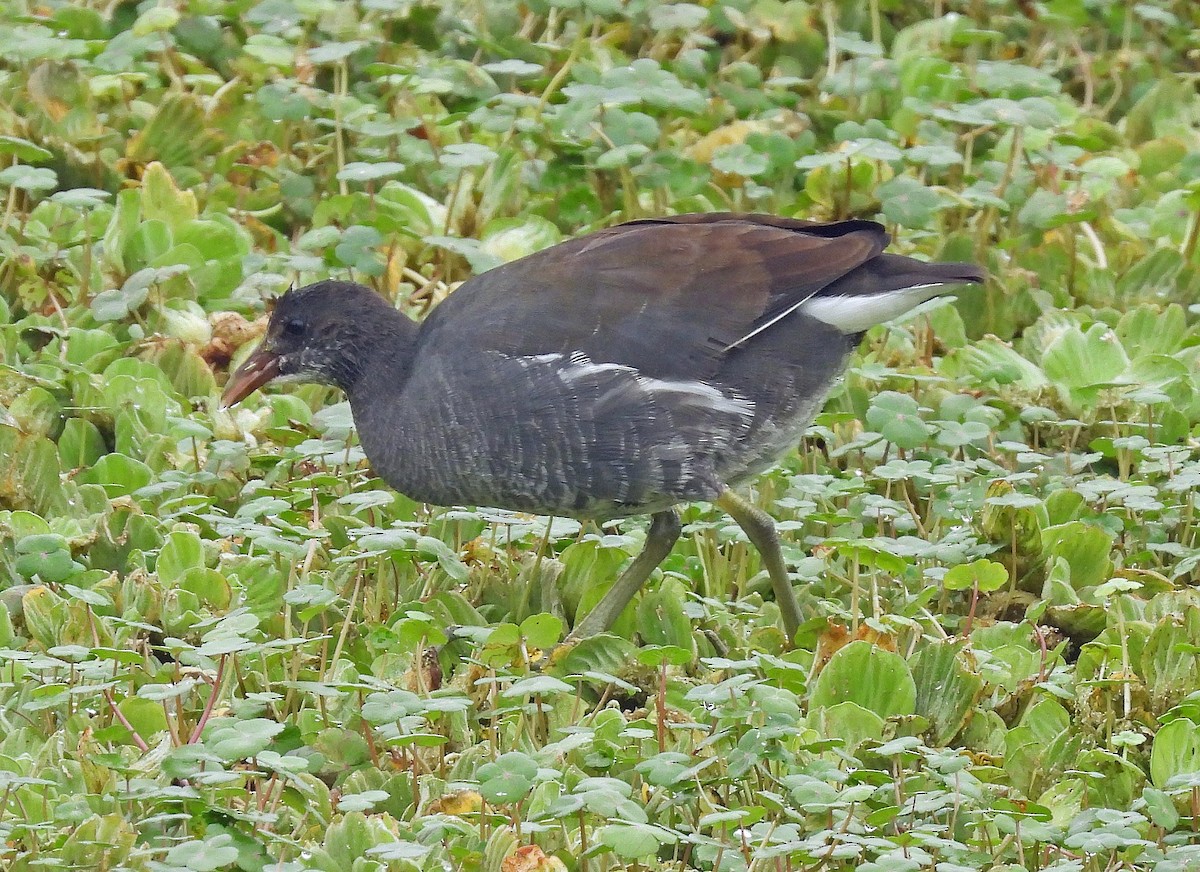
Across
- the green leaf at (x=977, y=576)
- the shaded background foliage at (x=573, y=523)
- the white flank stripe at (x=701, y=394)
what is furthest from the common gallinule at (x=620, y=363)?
the green leaf at (x=977, y=576)

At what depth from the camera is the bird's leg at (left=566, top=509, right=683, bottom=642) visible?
4191 millimetres

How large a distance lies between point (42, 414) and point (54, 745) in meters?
1.49

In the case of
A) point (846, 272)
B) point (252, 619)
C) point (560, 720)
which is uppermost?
point (846, 272)

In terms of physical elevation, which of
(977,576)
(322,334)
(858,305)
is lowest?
(977,576)

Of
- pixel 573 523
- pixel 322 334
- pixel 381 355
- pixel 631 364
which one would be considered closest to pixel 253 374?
pixel 322 334

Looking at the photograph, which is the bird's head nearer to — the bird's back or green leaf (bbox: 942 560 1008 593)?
the bird's back

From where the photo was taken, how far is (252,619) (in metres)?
3.39

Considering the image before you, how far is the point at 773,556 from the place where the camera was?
428 cm

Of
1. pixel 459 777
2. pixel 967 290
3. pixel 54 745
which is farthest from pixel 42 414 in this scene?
pixel 967 290

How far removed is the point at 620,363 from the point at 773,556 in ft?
1.86

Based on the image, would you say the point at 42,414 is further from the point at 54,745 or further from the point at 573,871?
the point at 573,871

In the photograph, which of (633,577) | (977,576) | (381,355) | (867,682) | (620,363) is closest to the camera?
(867,682)

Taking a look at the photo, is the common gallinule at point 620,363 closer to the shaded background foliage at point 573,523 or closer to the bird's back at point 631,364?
the bird's back at point 631,364

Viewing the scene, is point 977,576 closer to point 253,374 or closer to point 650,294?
point 650,294
